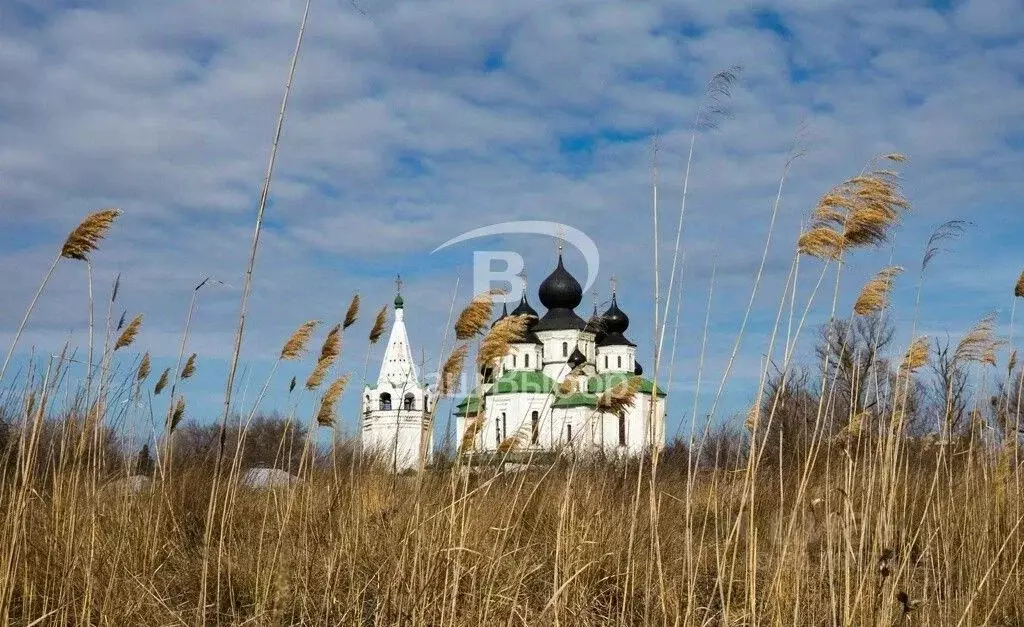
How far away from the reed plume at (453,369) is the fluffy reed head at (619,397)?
0.70m

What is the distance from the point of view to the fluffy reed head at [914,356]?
5.13 metres

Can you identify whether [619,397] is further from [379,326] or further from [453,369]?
[379,326]

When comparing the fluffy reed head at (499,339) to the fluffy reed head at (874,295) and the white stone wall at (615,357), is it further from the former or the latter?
the white stone wall at (615,357)

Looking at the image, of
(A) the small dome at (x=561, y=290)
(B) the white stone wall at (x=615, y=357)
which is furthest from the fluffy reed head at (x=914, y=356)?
(B) the white stone wall at (x=615, y=357)

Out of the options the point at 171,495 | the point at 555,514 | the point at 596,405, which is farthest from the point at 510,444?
the point at 171,495

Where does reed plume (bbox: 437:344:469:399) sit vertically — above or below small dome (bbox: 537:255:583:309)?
below

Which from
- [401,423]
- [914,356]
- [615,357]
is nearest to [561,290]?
[615,357]

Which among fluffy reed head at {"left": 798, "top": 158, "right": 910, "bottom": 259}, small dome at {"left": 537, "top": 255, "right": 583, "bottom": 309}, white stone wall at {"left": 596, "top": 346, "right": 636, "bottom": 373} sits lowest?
fluffy reed head at {"left": 798, "top": 158, "right": 910, "bottom": 259}

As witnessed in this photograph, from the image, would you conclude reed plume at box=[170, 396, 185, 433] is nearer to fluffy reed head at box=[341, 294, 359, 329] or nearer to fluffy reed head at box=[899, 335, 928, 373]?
fluffy reed head at box=[341, 294, 359, 329]

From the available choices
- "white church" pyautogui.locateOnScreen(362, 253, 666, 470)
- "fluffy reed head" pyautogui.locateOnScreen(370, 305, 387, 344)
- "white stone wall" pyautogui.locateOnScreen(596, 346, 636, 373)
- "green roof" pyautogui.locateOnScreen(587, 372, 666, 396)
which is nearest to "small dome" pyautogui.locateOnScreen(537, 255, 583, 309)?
"white stone wall" pyautogui.locateOnScreen(596, 346, 636, 373)

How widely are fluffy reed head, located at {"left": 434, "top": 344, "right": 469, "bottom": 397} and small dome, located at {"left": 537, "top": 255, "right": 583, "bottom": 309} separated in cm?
4531

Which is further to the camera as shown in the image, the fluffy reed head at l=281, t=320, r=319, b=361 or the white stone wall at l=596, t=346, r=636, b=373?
the white stone wall at l=596, t=346, r=636, b=373

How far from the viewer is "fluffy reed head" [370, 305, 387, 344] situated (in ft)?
18.0

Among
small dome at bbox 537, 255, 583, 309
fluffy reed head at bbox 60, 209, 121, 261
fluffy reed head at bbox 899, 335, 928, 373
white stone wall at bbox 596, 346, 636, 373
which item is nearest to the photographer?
fluffy reed head at bbox 60, 209, 121, 261
